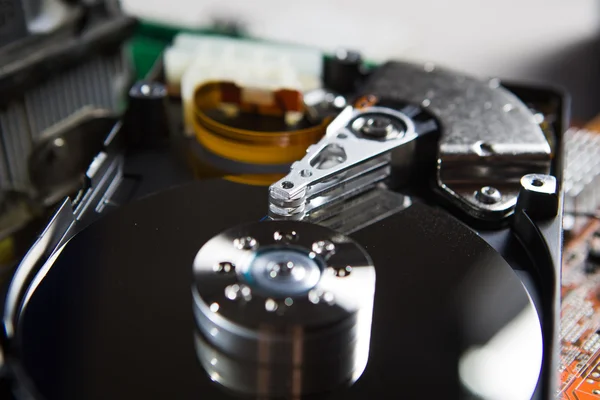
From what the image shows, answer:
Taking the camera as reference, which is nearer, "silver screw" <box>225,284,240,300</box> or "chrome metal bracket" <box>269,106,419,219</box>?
"silver screw" <box>225,284,240,300</box>

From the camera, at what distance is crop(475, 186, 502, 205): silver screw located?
730 mm

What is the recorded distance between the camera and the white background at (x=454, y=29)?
1.53m

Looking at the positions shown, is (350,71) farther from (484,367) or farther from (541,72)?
(541,72)

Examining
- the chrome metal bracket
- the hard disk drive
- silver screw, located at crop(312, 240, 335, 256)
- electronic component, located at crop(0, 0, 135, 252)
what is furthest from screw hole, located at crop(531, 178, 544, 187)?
electronic component, located at crop(0, 0, 135, 252)

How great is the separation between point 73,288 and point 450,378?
0.31 m

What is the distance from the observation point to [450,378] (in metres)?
0.54

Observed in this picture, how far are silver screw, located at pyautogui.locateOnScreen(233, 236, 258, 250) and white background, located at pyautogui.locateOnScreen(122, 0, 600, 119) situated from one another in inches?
39.8

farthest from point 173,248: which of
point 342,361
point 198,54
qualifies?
point 198,54

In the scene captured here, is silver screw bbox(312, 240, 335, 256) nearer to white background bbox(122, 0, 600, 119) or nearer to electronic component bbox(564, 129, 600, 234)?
electronic component bbox(564, 129, 600, 234)

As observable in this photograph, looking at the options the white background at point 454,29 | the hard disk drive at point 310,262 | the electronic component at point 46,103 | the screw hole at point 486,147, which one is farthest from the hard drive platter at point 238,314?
the white background at point 454,29

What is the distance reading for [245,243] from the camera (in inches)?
23.3

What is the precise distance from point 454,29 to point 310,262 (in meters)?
1.21

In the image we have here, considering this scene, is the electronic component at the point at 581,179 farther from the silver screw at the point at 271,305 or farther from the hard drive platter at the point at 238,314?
the silver screw at the point at 271,305

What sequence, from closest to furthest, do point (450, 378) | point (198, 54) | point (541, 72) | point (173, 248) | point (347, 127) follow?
point (450, 378) < point (173, 248) < point (347, 127) < point (198, 54) < point (541, 72)
